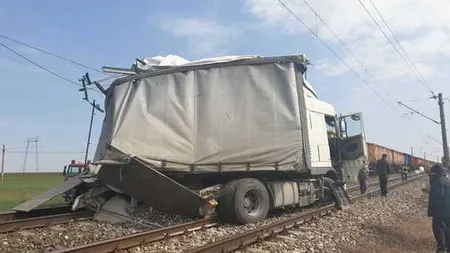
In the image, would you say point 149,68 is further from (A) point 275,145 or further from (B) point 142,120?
(A) point 275,145

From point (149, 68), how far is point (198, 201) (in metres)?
3.76

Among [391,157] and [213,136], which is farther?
[391,157]

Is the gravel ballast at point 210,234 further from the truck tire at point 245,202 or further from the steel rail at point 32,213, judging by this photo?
the steel rail at point 32,213

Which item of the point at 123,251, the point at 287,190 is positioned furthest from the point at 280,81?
the point at 123,251

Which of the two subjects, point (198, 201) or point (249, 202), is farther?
point (249, 202)

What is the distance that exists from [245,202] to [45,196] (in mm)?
4381

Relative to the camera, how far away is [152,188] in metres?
10.1

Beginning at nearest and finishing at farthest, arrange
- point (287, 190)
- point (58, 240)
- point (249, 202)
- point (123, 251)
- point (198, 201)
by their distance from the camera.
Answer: point (123, 251), point (58, 240), point (198, 201), point (249, 202), point (287, 190)

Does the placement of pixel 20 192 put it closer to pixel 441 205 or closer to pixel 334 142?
pixel 334 142

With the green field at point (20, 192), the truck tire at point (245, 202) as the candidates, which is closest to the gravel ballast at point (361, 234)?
the truck tire at point (245, 202)

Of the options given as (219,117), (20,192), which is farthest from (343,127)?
(20,192)

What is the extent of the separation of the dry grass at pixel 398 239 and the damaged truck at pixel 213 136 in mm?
2056

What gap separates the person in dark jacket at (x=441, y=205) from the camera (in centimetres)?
824

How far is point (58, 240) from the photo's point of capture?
8219mm
